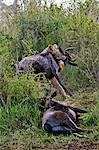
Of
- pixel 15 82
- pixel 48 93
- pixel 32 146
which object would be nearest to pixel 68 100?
pixel 48 93

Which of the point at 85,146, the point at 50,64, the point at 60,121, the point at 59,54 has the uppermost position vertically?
the point at 59,54

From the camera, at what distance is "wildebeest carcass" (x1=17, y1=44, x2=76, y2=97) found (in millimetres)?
7766

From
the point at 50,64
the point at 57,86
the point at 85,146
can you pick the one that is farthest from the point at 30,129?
the point at 50,64

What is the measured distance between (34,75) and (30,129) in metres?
1.24

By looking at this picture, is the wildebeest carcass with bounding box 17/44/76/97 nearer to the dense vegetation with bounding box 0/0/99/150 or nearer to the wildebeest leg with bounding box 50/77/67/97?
the wildebeest leg with bounding box 50/77/67/97

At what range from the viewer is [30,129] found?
6.10 m

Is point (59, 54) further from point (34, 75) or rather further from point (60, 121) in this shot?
point (60, 121)

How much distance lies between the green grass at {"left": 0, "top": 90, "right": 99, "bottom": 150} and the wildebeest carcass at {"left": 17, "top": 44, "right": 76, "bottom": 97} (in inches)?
42.6

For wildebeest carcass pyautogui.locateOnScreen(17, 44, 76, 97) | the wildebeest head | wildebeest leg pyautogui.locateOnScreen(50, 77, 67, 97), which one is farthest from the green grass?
the wildebeest head

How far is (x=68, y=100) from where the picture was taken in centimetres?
760

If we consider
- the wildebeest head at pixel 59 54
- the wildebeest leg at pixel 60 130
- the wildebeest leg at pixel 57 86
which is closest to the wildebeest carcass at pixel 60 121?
the wildebeest leg at pixel 60 130

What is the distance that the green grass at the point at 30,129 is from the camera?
18.4 ft

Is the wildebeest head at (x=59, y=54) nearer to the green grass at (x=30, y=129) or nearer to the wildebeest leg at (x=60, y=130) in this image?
the green grass at (x=30, y=129)

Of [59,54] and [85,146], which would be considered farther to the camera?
[59,54]
